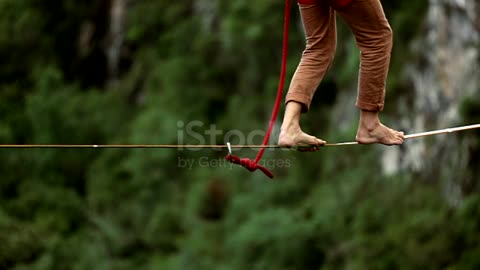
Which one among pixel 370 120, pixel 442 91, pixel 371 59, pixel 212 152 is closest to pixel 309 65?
pixel 371 59

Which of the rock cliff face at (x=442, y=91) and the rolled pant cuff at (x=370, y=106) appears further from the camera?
the rock cliff face at (x=442, y=91)

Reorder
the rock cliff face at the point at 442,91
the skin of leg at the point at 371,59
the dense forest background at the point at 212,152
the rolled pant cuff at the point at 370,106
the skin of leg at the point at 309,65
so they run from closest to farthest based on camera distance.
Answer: the skin of leg at the point at 371,59
the skin of leg at the point at 309,65
the rolled pant cuff at the point at 370,106
the rock cliff face at the point at 442,91
the dense forest background at the point at 212,152

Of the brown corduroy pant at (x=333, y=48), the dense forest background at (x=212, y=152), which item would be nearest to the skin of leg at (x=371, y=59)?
the brown corduroy pant at (x=333, y=48)

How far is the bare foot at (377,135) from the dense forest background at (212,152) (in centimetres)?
830

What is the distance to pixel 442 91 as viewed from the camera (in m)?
15.8

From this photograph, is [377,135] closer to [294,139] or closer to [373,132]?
[373,132]

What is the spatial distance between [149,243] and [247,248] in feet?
11.2

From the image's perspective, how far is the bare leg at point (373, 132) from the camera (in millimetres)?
6180

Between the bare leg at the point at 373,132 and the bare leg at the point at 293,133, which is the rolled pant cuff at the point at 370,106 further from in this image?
the bare leg at the point at 293,133

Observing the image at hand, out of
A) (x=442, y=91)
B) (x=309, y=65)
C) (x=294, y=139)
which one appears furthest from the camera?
(x=442, y=91)

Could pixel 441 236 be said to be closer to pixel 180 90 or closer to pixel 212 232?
pixel 212 232

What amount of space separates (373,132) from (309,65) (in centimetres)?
52

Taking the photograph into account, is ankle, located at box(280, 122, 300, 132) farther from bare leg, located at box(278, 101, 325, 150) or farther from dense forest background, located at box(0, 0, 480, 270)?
dense forest background, located at box(0, 0, 480, 270)

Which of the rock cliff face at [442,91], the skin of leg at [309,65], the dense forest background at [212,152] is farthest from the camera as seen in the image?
the dense forest background at [212,152]
